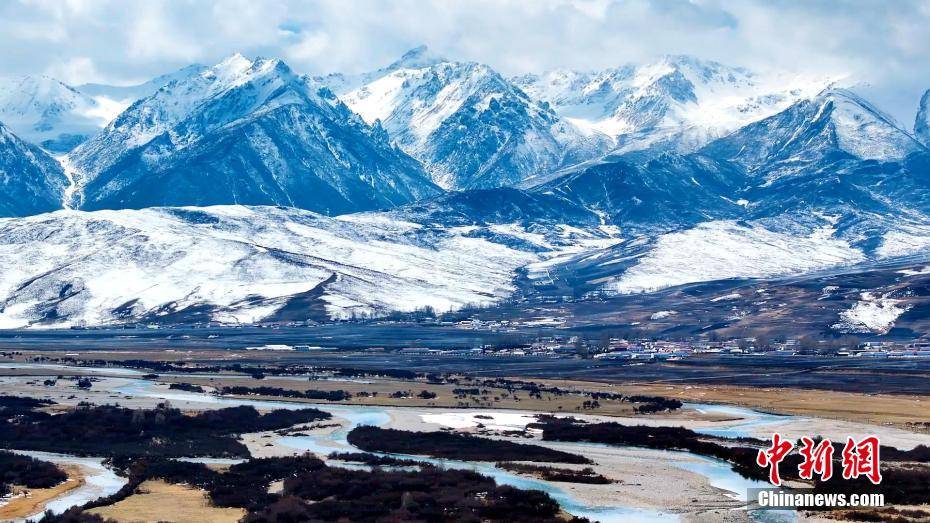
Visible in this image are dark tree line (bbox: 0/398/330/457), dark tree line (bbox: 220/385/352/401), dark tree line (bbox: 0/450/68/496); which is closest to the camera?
dark tree line (bbox: 0/450/68/496)

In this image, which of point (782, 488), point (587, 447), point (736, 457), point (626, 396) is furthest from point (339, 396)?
point (782, 488)

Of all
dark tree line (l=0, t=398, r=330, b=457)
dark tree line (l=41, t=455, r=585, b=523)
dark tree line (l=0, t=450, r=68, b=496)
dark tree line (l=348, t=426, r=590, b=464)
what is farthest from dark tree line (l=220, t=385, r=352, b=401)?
dark tree line (l=0, t=450, r=68, b=496)

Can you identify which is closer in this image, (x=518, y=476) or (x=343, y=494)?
(x=343, y=494)

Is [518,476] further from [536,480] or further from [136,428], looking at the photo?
[136,428]

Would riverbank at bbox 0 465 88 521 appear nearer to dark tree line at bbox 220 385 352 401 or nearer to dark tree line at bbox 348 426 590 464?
dark tree line at bbox 348 426 590 464

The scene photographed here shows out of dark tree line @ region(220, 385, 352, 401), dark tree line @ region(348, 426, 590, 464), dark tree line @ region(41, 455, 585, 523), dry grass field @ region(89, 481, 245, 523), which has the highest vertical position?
dark tree line @ region(220, 385, 352, 401)

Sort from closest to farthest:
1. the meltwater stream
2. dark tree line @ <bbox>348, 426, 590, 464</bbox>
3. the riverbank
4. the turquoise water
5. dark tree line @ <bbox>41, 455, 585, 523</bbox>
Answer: dark tree line @ <bbox>41, 455, 585, 523</bbox>, the riverbank, the meltwater stream, the turquoise water, dark tree line @ <bbox>348, 426, 590, 464</bbox>

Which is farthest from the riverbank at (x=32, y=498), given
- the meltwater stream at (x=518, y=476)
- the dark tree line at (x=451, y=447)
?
the dark tree line at (x=451, y=447)

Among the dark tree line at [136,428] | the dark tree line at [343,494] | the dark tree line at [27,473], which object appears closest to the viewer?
the dark tree line at [343,494]

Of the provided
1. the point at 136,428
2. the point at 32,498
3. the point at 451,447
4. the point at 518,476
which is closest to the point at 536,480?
the point at 518,476

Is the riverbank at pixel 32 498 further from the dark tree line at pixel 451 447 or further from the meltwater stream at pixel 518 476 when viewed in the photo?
the dark tree line at pixel 451 447

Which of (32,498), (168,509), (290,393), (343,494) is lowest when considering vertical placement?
(168,509)

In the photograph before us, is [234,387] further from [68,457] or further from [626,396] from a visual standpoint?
[68,457]
